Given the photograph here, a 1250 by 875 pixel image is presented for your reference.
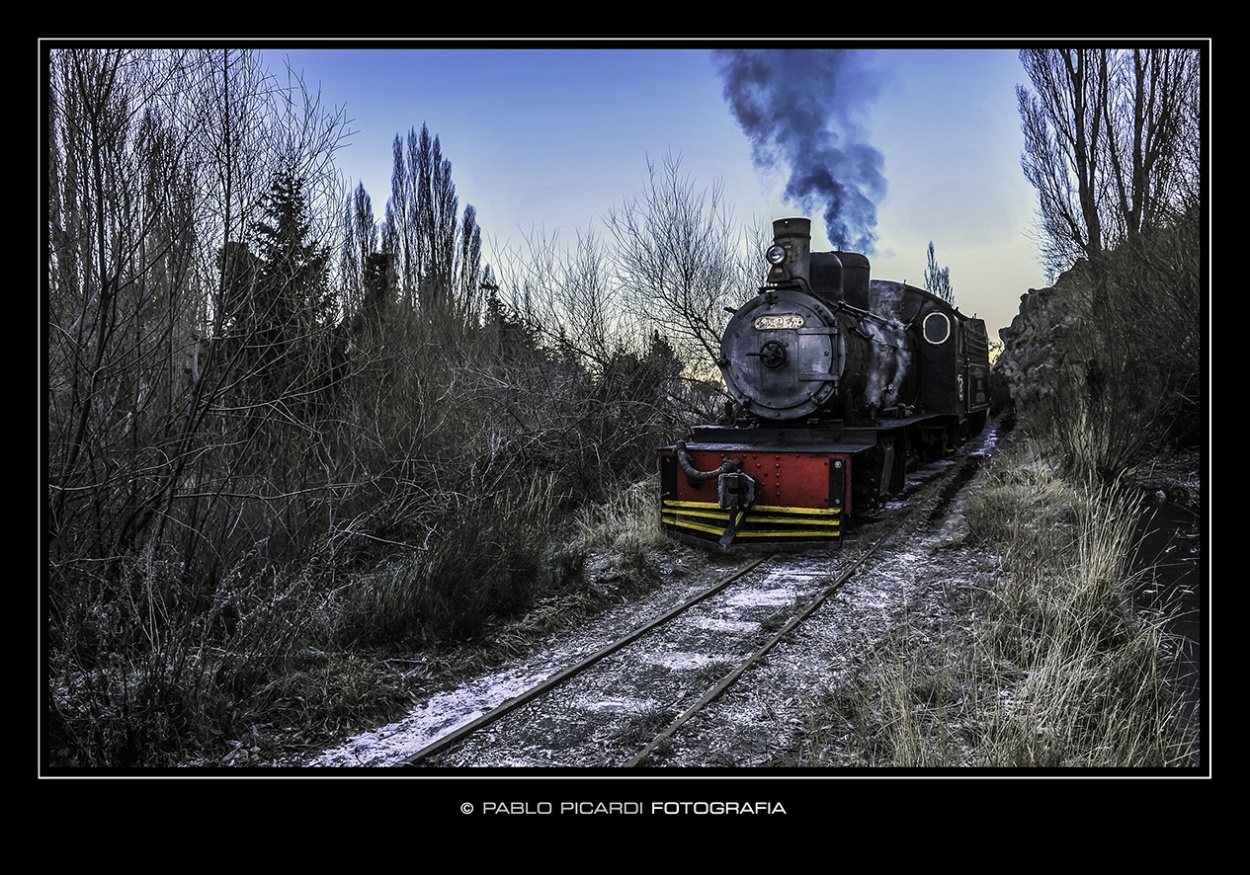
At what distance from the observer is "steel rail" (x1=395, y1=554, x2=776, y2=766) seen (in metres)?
3.45

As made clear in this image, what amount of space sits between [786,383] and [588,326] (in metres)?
4.20

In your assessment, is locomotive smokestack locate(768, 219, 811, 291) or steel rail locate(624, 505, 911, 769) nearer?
steel rail locate(624, 505, 911, 769)

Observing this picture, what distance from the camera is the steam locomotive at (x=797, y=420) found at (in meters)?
7.49

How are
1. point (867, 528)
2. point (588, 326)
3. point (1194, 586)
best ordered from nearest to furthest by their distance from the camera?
1. point (1194, 586)
2. point (867, 528)
3. point (588, 326)

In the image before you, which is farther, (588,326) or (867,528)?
(588,326)

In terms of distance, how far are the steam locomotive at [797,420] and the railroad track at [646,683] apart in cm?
83

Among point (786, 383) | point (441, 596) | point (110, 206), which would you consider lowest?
point (441, 596)

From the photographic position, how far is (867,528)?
340 inches

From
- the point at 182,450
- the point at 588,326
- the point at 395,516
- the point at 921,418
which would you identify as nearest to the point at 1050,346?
the point at 921,418

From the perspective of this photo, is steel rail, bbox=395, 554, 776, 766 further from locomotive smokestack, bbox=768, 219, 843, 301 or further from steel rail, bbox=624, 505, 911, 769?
locomotive smokestack, bbox=768, 219, 843, 301

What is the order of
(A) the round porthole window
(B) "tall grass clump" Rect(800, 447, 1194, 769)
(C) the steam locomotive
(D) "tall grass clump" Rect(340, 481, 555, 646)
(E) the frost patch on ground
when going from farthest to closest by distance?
1. (A) the round porthole window
2. (C) the steam locomotive
3. (D) "tall grass clump" Rect(340, 481, 555, 646)
4. (E) the frost patch on ground
5. (B) "tall grass clump" Rect(800, 447, 1194, 769)

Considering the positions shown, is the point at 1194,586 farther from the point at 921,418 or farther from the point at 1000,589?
the point at 921,418

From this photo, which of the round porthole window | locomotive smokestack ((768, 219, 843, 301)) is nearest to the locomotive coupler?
locomotive smokestack ((768, 219, 843, 301))

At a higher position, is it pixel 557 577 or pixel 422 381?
pixel 422 381
